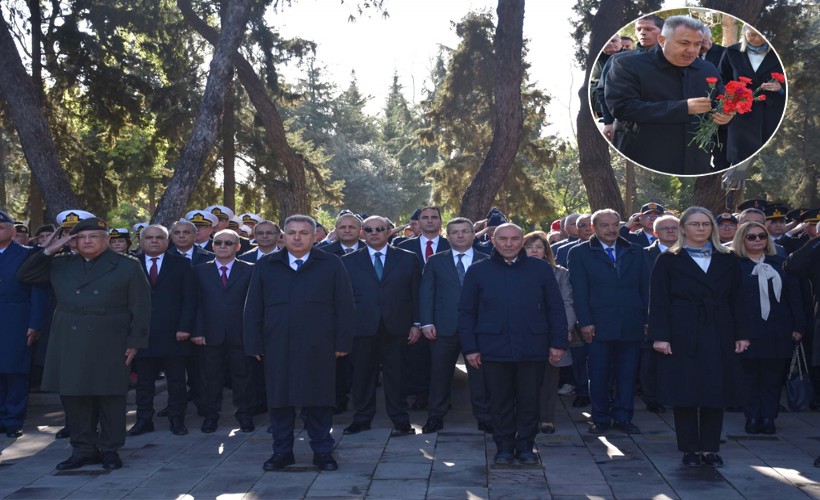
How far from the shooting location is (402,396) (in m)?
9.65

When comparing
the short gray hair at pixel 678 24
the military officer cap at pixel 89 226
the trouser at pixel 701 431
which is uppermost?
the short gray hair at pixel 678 24

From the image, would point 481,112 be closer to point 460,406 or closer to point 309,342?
point 460,406

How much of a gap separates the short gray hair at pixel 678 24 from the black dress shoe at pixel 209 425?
5.55m

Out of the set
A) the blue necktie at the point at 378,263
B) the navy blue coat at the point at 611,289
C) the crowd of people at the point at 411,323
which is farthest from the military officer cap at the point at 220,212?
the navy blue coat at the point at 611,289

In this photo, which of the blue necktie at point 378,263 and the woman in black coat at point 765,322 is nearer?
the woman in black coat at point 765,322

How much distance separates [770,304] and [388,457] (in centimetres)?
371

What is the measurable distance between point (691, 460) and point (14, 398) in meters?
6.07

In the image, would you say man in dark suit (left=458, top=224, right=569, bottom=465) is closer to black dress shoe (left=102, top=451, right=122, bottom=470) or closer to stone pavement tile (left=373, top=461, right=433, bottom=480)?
stone pavement tile (left=373, top=461, right=433, bottom=480)

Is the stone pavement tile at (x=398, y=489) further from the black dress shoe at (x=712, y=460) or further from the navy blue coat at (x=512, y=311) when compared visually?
the black dress shoe at (x=712, y=460)

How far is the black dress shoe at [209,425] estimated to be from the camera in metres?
9.73

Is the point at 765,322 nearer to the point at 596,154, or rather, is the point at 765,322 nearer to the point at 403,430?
the point at 403,430

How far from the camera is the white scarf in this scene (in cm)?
926

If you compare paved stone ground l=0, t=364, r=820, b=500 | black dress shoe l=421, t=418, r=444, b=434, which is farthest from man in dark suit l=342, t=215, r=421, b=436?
paved stone ground l=0, t=364, r=820, b=500

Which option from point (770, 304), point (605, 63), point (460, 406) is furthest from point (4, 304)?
point (770, 304)
